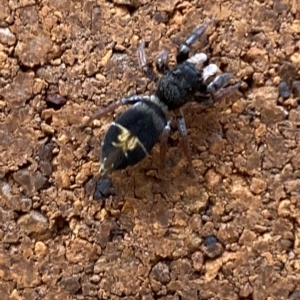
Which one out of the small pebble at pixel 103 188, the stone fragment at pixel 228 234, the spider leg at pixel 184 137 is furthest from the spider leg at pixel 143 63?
the stone fragment at pixel 228 234

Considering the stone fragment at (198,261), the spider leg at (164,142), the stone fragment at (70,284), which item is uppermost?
the spider leg at (164,142)

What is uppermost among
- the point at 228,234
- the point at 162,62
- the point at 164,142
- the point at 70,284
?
the point at 162,62

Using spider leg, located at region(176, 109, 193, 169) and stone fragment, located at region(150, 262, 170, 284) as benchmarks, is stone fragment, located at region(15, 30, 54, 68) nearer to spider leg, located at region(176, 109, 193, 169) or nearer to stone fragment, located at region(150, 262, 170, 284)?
spider leg, located at region(176, 109, 193, 169)

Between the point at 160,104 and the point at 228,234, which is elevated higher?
the point at 160,104

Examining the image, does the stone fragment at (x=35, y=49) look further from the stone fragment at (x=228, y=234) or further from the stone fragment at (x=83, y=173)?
the stone fragment at (x=228, y=234)

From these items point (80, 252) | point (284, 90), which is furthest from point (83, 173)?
point (284, 90)

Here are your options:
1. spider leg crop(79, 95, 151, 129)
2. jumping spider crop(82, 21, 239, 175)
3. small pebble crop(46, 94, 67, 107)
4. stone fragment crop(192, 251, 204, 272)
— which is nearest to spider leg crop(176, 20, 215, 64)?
jumping spider crop(82, 21, 239, 175)

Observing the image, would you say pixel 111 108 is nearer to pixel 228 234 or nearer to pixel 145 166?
pixel 145 166

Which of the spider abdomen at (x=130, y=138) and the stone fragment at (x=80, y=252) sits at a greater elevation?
the spider abdomen at (x=130, y=138)
